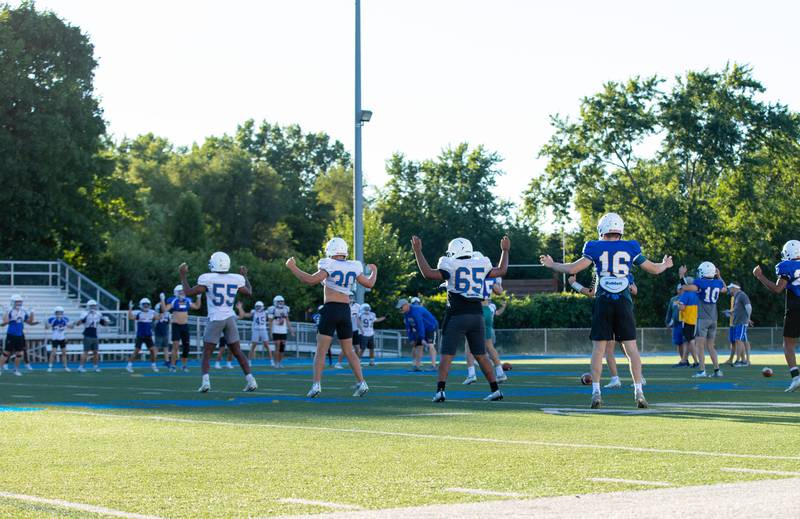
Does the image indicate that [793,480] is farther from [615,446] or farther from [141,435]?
[141,435]

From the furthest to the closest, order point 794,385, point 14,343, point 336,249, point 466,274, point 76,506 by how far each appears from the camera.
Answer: point 14,343 < point 794,385 < point 336,249 < point 466,274 < point 76,506

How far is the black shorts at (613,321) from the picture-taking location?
1433 centimetres

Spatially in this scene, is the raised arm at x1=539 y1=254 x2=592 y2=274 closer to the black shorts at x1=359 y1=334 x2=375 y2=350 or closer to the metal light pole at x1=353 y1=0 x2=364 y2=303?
the black shorts at x1=359 y1=334 x2=375 y2=350

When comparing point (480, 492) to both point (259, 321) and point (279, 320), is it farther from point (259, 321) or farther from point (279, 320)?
point (259, 321)

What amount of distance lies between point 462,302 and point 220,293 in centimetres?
421

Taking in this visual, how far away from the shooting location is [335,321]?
17.2 m

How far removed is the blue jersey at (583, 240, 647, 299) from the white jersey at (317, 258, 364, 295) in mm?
3745

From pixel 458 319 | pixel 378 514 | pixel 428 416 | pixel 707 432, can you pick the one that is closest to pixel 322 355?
pixel 458 319

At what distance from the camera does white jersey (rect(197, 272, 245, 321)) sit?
62.3 feet

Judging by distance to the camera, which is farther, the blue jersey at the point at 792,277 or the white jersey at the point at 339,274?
the blue jersey at the point at 792,277

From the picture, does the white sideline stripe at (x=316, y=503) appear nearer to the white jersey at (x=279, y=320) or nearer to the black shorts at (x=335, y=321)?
the black shorts at (x=335, y=321)

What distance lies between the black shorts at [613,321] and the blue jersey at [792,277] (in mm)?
4257

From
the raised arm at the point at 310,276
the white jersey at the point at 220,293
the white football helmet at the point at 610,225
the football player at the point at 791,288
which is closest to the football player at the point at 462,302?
the raised arm at the point at 310,276

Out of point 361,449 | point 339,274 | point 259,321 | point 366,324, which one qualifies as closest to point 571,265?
point 339,274
